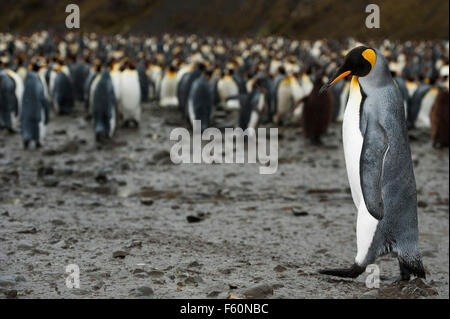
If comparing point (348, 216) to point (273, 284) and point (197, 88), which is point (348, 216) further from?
point (197, 88)

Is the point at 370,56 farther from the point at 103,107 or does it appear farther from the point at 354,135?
the point at 103,107

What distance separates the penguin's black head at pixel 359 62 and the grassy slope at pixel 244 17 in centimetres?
3108

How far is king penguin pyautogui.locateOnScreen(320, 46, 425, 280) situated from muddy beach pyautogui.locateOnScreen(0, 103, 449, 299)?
0.28m

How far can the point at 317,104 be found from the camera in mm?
11719

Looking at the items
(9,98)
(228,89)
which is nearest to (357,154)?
(9,98)

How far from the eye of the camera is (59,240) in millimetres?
4773

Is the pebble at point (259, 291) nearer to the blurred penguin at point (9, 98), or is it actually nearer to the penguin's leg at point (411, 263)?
the penguin's leg at point (411, 263)

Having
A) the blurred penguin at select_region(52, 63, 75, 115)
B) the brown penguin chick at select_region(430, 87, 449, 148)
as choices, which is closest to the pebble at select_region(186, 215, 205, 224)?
the brown penguin chick at select_region(430, 87, 449, 148)

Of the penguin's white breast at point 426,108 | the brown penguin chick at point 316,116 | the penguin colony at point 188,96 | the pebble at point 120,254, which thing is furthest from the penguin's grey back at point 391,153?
the penguin's white breast at point 426,108

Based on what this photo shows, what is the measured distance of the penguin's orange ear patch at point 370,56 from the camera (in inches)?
134

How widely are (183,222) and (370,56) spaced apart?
11.5 ft

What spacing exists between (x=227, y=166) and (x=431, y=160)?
11.8 ft

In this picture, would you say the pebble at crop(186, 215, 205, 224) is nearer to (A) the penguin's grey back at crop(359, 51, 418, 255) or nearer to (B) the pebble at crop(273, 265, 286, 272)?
(B) the pebble at crop(273, 265, 286, 272)
